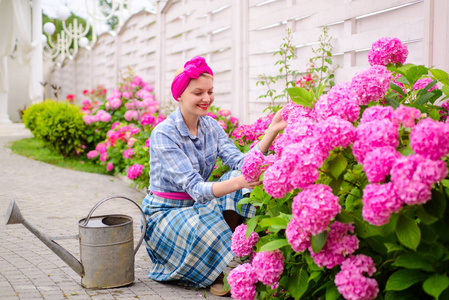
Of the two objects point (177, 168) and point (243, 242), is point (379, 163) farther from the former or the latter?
point (177, 168)

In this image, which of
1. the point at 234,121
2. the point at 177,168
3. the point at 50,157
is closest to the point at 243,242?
the point at 177,168

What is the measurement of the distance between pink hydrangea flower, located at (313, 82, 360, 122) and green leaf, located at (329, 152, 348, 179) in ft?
0.50

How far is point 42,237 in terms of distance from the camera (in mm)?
2832

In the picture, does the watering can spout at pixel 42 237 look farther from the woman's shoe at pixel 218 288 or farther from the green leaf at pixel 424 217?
the green leaf at pixel 424 217

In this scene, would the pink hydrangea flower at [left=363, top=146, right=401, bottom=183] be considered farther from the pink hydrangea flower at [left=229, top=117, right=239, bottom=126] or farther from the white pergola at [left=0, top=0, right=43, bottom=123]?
the white pergola at [left=0, top=0, right=43, bottom=123]

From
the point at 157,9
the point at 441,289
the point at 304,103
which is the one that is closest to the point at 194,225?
the point at 304,103

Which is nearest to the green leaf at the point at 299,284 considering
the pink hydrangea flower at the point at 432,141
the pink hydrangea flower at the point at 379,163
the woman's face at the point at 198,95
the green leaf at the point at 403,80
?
the pink hydrangea flower at the point at 379,163

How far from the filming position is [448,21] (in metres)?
2.86

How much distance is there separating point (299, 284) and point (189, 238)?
1.03 m

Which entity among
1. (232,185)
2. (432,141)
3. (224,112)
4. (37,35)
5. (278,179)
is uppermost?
(37,35)

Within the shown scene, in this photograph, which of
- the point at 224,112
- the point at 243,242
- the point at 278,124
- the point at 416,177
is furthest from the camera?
the point at 224,112

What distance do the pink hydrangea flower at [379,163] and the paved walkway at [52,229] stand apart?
1690 millimetres

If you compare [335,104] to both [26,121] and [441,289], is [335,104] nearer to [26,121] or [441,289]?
[441,289]

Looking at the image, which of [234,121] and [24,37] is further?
[24,37]
